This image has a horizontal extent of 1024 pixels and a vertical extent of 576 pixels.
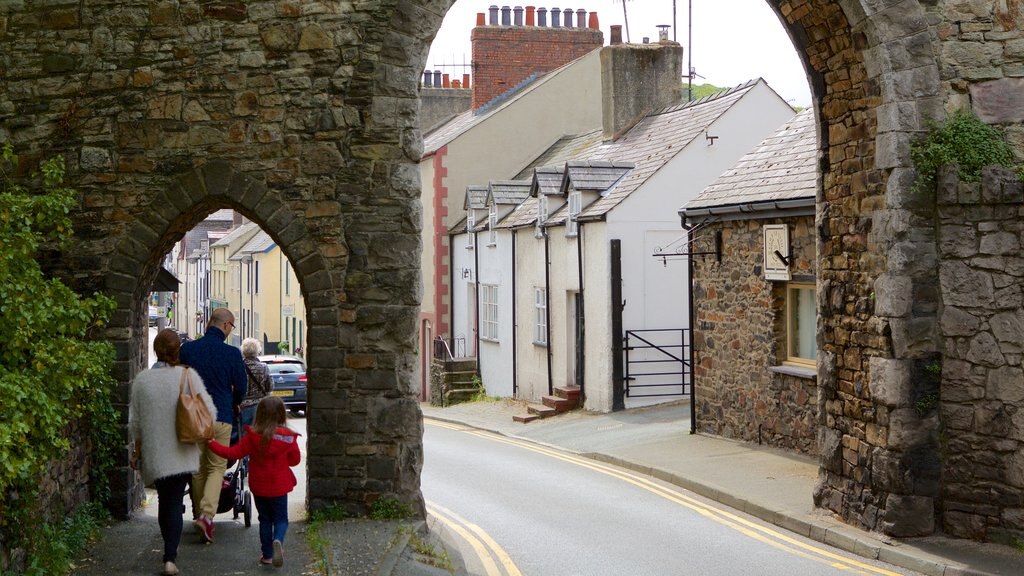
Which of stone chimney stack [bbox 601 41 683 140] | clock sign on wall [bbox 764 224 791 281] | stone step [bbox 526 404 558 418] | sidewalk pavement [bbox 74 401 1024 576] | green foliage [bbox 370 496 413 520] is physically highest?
stone chimney stack [bbox 601 41 683 140]

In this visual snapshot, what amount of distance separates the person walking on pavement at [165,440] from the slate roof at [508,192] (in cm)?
2157

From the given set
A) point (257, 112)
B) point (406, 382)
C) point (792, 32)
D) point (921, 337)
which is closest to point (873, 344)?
point (921, 337)

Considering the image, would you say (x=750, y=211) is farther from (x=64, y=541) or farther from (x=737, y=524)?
(x=64, y=541)

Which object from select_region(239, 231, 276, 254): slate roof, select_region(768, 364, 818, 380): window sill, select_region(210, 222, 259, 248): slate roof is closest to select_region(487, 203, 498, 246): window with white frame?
select_region(768, 364, 818, 380): window sill

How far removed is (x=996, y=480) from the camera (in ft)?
32.3

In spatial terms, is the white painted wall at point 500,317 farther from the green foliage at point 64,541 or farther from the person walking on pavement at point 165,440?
the person walking on pavement at point 165,440

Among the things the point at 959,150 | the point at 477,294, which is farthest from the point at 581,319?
the point at 959,150

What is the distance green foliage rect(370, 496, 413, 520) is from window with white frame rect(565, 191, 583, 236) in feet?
48.8

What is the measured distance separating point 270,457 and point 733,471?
780 cm

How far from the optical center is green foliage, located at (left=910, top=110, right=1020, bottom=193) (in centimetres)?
1001

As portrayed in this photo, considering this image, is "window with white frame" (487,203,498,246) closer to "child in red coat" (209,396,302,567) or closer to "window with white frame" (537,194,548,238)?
"window with white frame" (537,194,548,238)

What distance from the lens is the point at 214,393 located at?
8977mm

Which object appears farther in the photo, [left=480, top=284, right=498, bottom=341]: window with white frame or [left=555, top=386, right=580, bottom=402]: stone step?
[left=480, top=284, right=498, bottom=341]: window with white frame

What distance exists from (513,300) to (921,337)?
1855cm
